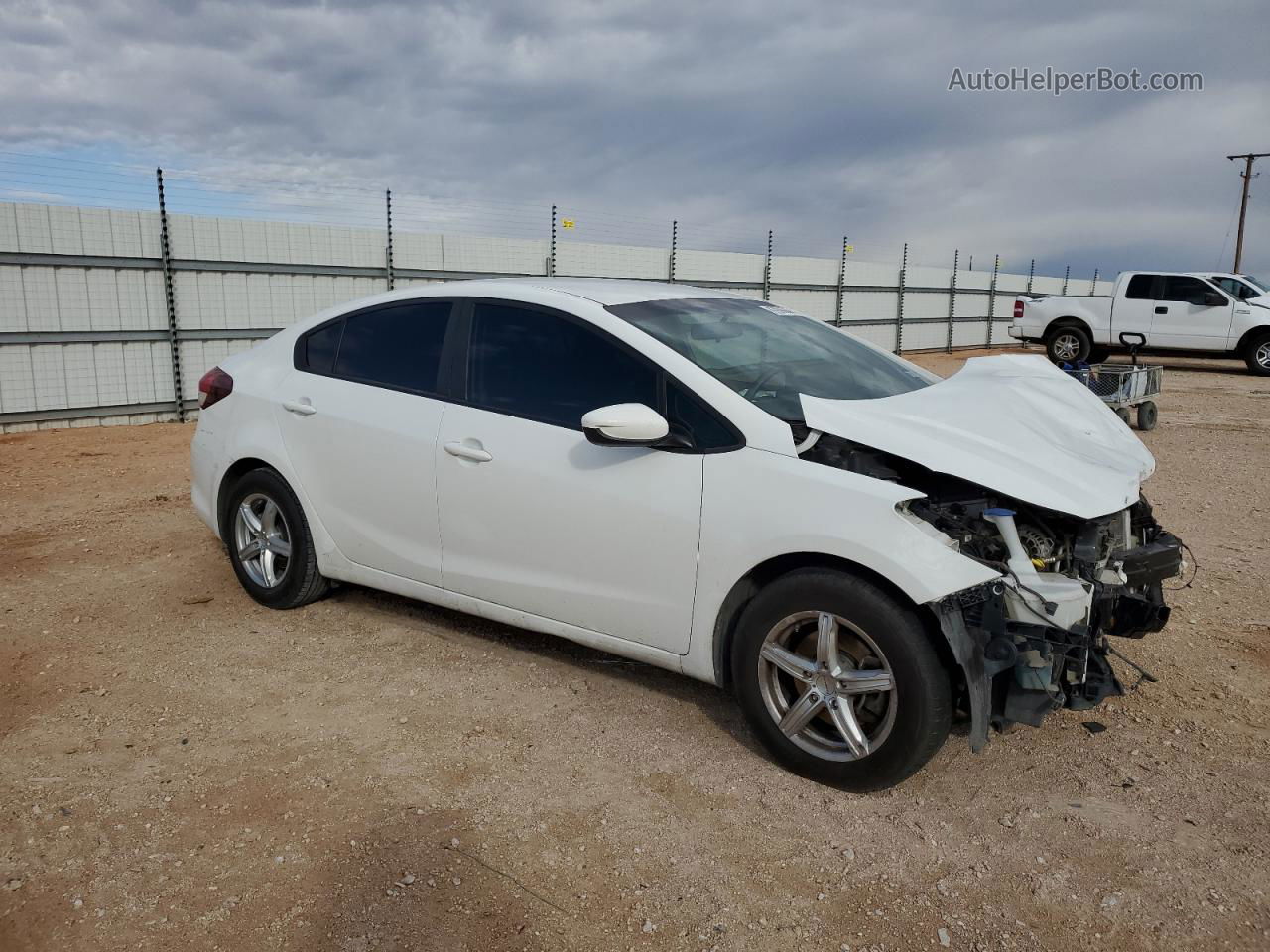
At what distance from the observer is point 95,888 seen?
266 centimetres

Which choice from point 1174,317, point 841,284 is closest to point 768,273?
point 841,284

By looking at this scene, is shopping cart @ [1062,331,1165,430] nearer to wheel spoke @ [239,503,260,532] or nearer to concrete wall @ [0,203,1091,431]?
concrete wall @ [0,203,1091,431]

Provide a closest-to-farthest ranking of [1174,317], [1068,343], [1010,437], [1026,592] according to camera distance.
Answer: [1026,592] < [1010,437] < [1174,317] < [1068,343]

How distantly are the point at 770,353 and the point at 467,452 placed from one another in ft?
4.17

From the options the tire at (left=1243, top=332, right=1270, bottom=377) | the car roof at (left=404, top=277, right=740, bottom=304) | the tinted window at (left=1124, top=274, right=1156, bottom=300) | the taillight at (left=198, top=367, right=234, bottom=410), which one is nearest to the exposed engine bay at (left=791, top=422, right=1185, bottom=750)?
the car roof at (left=404, top=277, right=740, bottom=304)

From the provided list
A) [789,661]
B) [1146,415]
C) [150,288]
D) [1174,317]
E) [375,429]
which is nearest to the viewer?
[789,661]

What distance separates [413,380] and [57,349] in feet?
30.0

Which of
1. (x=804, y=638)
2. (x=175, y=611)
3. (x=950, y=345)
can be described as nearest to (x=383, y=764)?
(x=804, y=638)

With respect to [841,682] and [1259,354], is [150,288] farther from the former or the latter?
[1259,354]

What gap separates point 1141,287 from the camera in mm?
19141

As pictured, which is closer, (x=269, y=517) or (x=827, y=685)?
(x=827, y=685)

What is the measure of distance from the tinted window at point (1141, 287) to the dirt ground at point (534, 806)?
643 inches

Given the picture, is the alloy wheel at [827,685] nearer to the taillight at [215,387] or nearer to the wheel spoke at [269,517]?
the wheel spoke at [269,517]

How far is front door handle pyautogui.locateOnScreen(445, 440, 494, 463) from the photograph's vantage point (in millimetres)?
3807
